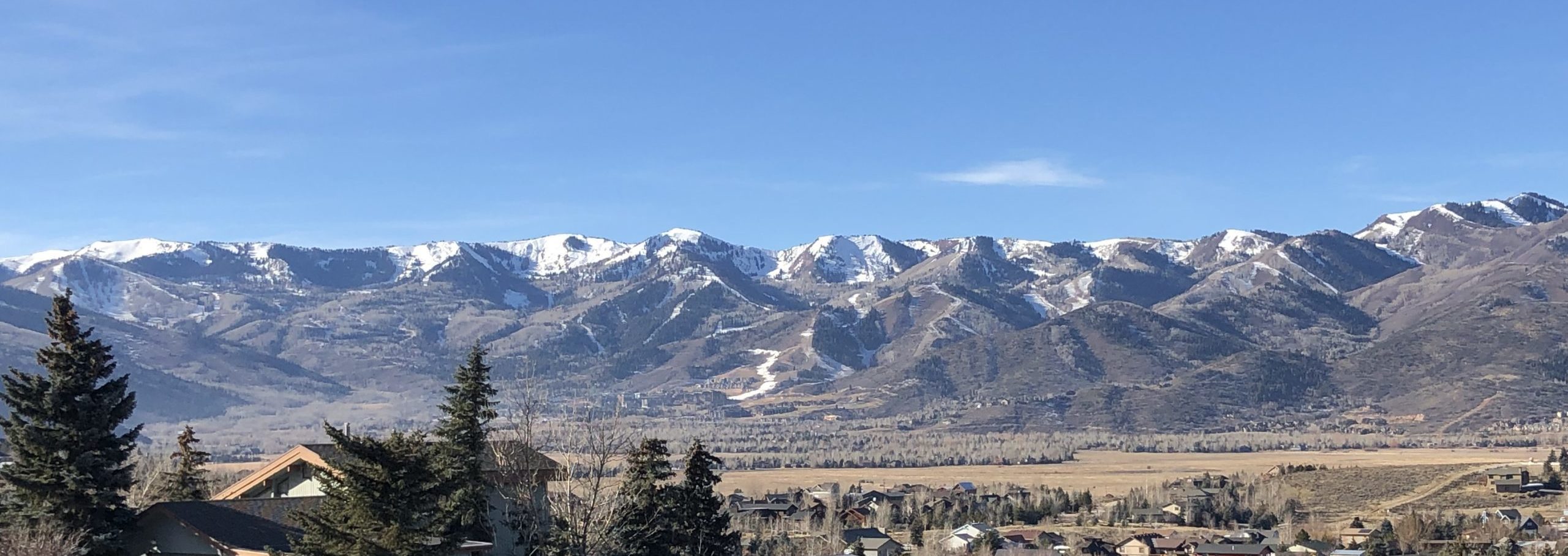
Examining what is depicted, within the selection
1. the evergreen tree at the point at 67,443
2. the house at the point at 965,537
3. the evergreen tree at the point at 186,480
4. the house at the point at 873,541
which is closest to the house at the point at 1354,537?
the house at the point at 965,537

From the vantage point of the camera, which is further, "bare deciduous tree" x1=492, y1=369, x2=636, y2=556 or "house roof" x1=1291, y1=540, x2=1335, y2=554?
"house roof" x1=1291, y1=540, x2=1335, y2=554

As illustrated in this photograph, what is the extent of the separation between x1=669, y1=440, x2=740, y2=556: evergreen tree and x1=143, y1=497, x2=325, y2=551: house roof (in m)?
12.4

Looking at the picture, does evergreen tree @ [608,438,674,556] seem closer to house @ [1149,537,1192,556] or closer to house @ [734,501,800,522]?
Answer: house @ [1149,537,1192,556]

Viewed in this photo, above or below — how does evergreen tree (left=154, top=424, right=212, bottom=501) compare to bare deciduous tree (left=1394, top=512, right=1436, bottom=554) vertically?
above

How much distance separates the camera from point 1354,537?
120438 mm

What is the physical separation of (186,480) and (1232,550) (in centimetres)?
7562

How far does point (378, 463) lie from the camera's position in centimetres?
3603

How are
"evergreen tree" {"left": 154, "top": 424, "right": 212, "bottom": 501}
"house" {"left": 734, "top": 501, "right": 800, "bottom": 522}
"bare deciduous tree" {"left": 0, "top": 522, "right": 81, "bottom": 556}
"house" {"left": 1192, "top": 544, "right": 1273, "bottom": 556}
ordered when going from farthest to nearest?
"house" {"left": 734, "top": 501, "right": 800, "bottom": 522}, "house" {"left": 1192, "top": 544, "right": 1273, "bottom": 556}, "evergreen tree" {"left": 154, "top": 424, "right": 212, "bottom": 501}, "bare deciduous tree" {"left": 0, "top": 522, "right": 81, "bottom": 556}

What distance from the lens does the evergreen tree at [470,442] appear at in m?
41.4

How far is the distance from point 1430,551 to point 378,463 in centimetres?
8769

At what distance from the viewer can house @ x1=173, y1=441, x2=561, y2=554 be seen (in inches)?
1582

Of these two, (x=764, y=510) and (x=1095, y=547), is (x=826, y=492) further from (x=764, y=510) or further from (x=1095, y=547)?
(x=1095, y=547)

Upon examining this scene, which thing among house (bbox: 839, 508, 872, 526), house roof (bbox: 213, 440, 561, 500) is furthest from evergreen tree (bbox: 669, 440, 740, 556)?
house (bbox: 839, 508, 872, 526)

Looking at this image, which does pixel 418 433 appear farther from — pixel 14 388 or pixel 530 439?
pixel 14 388
